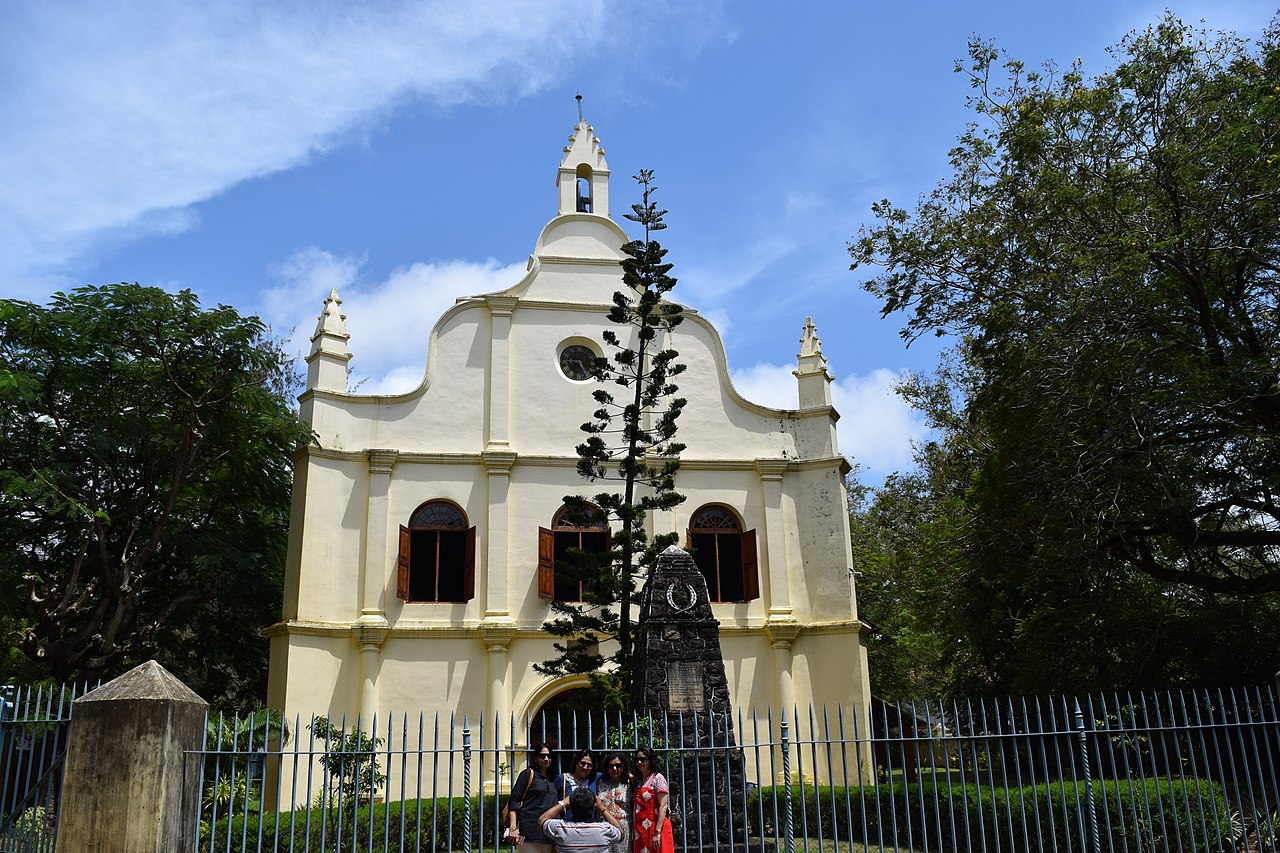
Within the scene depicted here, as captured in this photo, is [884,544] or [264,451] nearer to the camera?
[264,451]

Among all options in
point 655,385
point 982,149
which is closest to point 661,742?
point 655,385

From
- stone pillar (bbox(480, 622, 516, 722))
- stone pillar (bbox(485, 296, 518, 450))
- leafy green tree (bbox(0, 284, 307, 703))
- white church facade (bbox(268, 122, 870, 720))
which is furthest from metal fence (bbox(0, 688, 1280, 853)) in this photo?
stone pillar (bbox(485, 296, 518, 450))

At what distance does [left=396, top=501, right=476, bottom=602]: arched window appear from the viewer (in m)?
17.2

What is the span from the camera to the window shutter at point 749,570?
17859 mm

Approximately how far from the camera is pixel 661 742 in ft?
30.2

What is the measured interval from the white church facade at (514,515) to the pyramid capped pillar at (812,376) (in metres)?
0.03

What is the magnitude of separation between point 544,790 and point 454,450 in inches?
413

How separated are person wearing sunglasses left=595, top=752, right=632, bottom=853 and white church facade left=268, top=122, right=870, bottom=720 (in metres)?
8.37

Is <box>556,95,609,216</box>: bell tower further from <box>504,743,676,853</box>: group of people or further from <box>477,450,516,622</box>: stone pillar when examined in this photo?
<box>504,743,676,853</box>: group of people

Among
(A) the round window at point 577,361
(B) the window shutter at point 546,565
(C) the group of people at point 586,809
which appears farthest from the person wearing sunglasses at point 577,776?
(A) the round window at point 577,361

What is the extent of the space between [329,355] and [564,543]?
5.10 meters

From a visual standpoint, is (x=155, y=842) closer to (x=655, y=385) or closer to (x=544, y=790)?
(x=544, y=790)

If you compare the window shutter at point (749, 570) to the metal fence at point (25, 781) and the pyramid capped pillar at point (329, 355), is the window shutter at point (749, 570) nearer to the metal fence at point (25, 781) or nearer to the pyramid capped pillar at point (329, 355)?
the pyramid capped pillar at point (329, 355)

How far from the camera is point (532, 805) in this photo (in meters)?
7.88
